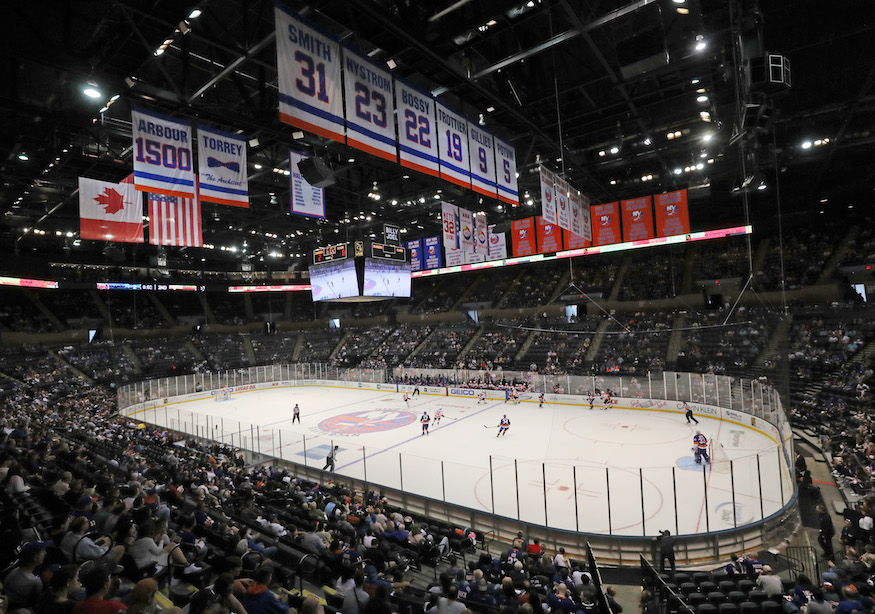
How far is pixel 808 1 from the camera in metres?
9.85

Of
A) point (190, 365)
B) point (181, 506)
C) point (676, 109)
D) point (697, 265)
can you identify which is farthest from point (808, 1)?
point (190, 365)

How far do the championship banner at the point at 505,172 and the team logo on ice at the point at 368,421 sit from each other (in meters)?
12.9

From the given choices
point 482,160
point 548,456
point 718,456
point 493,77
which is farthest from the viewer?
point 548,456

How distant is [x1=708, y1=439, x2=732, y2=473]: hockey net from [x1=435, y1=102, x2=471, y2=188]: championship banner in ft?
33.3

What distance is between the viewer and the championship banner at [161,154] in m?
9.61

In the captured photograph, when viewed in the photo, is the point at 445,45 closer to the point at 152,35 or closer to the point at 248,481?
the point at 152,35

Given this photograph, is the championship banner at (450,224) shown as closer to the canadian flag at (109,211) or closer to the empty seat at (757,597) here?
the canadian flag at (109,211)

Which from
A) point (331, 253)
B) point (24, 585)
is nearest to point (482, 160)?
point (24, 585)

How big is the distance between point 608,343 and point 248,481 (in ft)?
74.2

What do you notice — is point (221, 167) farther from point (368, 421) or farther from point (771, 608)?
point (368, 421)

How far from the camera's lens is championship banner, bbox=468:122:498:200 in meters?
11.1

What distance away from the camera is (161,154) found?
1003 cm

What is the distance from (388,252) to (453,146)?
1118 centimetres

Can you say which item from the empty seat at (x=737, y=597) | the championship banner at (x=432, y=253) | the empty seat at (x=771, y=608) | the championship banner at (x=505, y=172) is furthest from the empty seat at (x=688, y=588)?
the championship banner at (x=432, y=253)
